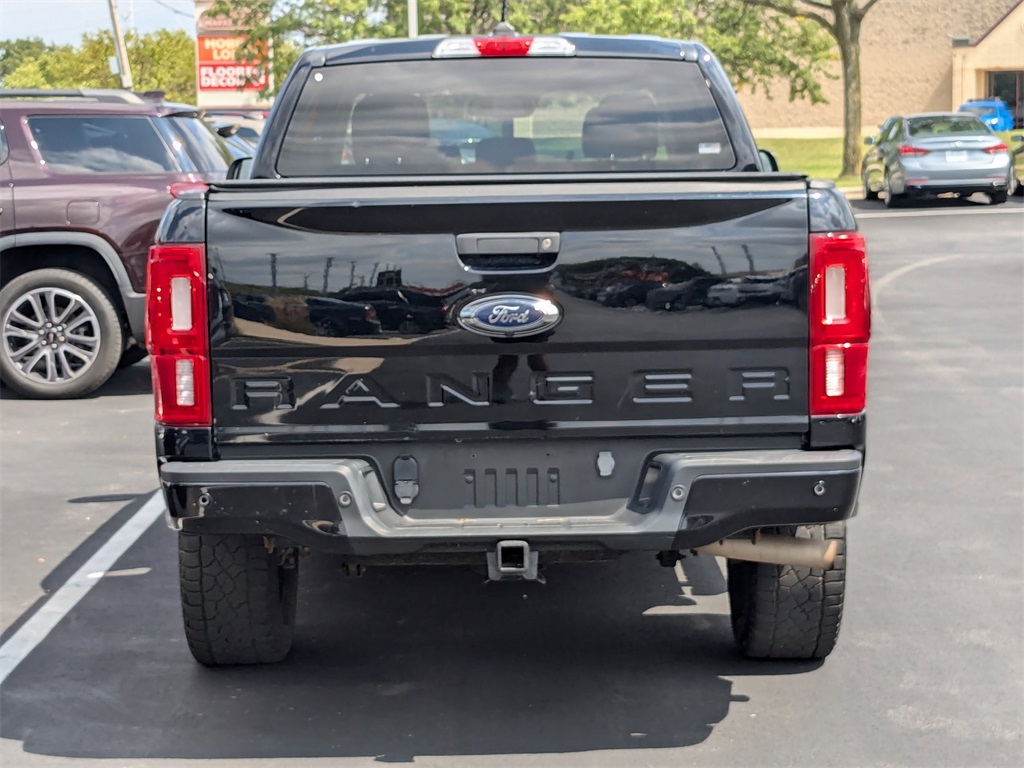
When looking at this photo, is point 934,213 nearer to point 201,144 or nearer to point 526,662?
point 201,144

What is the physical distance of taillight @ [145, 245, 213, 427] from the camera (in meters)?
4.39

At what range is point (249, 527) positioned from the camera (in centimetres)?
446

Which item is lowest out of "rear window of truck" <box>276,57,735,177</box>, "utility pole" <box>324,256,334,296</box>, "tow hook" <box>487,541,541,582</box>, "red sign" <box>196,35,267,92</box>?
"tow hook" <box>487,541,541,582</box>

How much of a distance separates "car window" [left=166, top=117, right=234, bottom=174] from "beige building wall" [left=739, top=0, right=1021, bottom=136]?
63.1 meters

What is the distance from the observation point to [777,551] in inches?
184

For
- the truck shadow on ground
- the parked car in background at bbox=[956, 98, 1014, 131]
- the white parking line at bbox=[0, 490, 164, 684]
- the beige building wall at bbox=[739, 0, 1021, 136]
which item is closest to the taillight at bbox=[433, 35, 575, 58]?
the truck shadow on ground

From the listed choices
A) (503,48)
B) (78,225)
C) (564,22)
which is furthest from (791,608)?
(564,22)

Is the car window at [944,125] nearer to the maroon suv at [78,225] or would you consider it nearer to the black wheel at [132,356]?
the black wheel at [132,356]

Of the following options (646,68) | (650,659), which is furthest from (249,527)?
(646,68)

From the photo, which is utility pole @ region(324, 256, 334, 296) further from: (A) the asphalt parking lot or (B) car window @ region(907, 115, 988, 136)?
(B) car window @ region(907, 115, 988, 136)

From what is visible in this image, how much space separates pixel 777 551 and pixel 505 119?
6.59 feet

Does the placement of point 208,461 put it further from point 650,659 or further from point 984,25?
point 984,25

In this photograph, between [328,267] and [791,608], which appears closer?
[328,267]

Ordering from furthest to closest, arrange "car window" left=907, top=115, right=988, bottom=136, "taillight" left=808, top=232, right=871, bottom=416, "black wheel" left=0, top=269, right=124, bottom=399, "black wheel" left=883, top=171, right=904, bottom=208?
"black wheel" left=883, top=171, right=904, bottom=208 < "car window" left=907, top=115, right=988, bottom=136 < "black wheel" left=0, top=269, right=124, bottom=399 < "taillight" left=808, top=232, right=871, bottom=416
